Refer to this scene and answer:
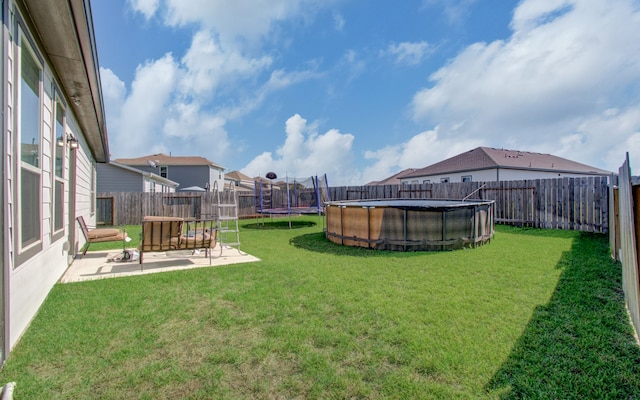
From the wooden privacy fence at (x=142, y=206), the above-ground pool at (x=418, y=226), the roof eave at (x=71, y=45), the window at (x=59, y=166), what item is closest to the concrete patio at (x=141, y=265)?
the window at (x=59, y=166)

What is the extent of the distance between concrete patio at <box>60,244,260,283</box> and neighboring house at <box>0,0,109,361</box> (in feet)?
1.32

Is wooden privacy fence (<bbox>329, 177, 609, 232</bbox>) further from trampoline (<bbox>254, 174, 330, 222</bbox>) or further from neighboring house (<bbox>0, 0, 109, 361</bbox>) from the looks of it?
neighboring house (<bbox>0, 0, 109, 361</bbox>)

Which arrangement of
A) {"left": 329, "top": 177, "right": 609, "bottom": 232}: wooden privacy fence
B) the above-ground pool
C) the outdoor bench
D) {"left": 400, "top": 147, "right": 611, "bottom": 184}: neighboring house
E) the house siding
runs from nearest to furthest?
the house siding < the outdoor bench < the above-ground pool < {"left": 329, "top": 177, "right": 609, "bottom": 232}: wooden privacy fence < {"left": 400, "top": 147, "right": 611, "bottom": 184}: neighboring house

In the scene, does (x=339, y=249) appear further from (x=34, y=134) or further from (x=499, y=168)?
(x=499, y=168)

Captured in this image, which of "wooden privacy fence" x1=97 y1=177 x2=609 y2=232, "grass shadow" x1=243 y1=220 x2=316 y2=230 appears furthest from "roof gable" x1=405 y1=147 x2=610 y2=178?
"grass shadow" x1=243 y1=220 x2=316 y2=230

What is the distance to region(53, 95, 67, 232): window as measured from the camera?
15.9ft

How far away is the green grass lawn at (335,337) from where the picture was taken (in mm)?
2137

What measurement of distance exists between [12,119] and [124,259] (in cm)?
463

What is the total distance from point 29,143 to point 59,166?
219cm

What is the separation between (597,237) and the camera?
8961 millimetres

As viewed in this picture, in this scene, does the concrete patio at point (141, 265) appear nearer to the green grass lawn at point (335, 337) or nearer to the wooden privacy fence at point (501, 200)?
the green grass lawn at point (335, 337)

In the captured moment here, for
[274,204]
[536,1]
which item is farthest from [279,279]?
[274,204]

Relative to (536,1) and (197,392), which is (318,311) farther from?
(536,1)

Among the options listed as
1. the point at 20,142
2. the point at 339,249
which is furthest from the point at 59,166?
the point at 339,249
